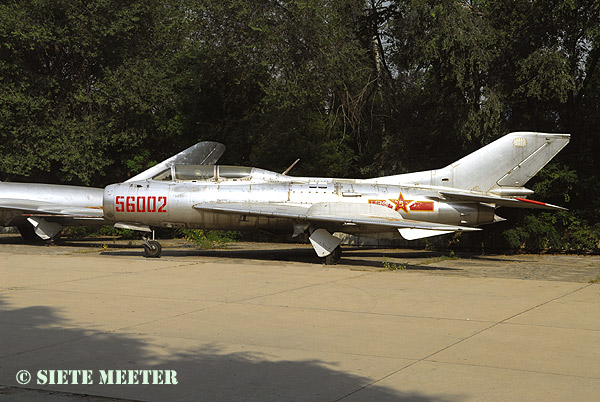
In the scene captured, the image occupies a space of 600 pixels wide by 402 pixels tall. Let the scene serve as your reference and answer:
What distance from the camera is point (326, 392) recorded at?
5.74 m

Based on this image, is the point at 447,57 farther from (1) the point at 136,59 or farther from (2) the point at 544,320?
(1) the point at 136,59

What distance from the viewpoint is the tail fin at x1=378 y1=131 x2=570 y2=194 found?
17672mm

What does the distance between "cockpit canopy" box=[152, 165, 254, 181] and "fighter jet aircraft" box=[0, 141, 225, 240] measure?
15.4ft

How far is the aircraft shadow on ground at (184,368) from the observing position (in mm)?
5660

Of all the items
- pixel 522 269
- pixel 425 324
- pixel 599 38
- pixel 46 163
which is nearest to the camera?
pixel 425 324

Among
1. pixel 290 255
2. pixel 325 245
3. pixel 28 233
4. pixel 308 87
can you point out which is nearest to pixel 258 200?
pixel 325 245

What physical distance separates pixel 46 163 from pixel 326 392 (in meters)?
25.1

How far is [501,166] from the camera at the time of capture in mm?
17750

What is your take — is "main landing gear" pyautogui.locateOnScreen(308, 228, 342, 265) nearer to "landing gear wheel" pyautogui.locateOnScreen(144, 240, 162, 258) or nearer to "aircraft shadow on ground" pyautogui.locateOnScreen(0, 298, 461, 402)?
"landing gear wheel" pyautogui.locateOnScreen(144, 240, 162, 258)

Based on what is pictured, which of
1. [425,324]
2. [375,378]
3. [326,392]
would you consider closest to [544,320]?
[425,324]

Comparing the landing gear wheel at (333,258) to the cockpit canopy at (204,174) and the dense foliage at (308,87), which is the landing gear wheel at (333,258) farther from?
the dense foliage at (308,87)

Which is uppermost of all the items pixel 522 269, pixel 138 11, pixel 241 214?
pixel 138 11

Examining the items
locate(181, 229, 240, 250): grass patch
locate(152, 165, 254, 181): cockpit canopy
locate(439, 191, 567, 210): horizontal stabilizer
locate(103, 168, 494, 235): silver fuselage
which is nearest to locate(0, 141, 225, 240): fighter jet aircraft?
locate(181, 229, 240, 250): grass patch

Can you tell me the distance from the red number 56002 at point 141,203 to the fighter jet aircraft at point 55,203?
5.07 m
